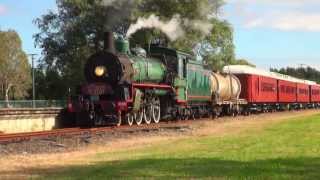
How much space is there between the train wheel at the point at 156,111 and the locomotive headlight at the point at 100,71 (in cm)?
382

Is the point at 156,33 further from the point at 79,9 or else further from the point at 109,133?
the point at 109,133

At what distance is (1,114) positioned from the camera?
32.7 m

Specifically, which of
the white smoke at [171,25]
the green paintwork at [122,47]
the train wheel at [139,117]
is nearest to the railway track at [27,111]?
the train wheel at [139,117]

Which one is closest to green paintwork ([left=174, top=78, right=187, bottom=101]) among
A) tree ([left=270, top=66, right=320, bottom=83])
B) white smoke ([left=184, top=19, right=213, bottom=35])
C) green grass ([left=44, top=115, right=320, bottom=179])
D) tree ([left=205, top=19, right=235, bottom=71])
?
green grass ([left=44, top=115, right=320, bottom=179])

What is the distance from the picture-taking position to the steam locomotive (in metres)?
30.7

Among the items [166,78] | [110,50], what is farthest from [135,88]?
[166,78]

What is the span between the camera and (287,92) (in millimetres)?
69812

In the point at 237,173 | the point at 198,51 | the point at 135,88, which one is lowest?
the point at 237,173

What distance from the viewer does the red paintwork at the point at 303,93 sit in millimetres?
77812

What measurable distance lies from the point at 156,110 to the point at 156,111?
62 millimetres

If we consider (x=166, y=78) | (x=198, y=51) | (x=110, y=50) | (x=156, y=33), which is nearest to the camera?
(x=110, y=50)

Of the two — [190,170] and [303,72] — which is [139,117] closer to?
[190,170]

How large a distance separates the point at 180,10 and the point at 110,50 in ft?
94.1

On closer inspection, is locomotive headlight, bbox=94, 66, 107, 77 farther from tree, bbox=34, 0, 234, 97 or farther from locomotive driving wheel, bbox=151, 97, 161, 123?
tree, bbox=34, 0, 234, 97
